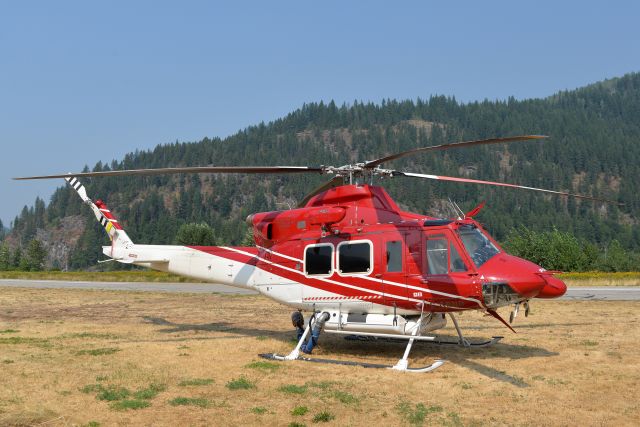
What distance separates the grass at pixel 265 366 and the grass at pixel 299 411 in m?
2.95

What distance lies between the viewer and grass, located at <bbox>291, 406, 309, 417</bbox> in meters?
8.77

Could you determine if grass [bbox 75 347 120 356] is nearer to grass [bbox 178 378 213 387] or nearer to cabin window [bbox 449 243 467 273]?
grass [bbox 178 378 213 387]

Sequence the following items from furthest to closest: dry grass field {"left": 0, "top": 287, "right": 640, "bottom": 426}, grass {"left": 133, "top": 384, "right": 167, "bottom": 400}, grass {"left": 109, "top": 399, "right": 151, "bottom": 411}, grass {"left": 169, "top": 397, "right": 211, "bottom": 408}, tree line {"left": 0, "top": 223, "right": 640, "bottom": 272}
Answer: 1. tree line {"left": 0, "top": 223, "right": 640, "bottom": 272}
2. grass {"left": 133, "top": 384, "right": 167, "bottom": 400}
3. grass {"left": 169, "top": 397, "right": 211, "bottom": 408}
4. grass {"left": 109, "top": 399, "right": 151, "bottom": 411}
5. dry grass field {"left": 0, "top": 287, "right": 640, "bottom": 426}

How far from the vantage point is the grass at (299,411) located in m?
8.77

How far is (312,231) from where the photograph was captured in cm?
1394

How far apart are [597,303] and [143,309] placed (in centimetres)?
1954

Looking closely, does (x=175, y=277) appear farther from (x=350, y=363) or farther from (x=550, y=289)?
(x=550, y=289)

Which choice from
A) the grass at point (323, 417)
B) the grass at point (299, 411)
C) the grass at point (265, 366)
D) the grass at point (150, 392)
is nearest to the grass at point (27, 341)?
the grass at point (150, 392)

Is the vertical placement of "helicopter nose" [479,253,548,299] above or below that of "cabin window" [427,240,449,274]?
below

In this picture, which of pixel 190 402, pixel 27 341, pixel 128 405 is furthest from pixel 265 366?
pixel 27 341

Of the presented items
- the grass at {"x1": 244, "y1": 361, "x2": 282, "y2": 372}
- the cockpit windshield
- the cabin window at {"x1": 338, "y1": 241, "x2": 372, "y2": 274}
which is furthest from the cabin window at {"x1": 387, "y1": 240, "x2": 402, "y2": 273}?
the grass at {"x1": 244, "y1": 361, "x2": 282, "y2": 372}

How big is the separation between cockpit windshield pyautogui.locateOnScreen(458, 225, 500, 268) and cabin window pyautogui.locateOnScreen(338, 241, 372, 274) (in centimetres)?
217

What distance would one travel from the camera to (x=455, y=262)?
12062 millimetres

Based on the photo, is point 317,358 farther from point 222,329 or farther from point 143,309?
point 143,309
